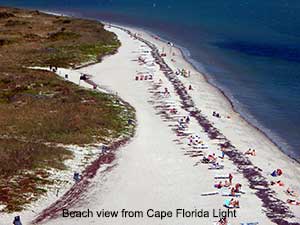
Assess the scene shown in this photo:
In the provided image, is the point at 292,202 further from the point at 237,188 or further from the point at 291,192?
the point at 237,188

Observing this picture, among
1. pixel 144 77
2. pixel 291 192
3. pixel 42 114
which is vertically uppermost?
pixel 291 192

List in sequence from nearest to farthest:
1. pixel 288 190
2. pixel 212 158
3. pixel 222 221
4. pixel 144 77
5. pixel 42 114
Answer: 1. pixel 222 221
2. pixel 288 190
3. pixel 212 158
4. pixel 42 114
5. pixel 144 77

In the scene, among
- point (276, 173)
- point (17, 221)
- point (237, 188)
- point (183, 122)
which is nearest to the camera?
point (17, 221)

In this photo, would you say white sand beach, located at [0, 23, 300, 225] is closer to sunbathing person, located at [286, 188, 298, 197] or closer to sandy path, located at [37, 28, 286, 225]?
sandy path, located at [37, 28, 286, 225]

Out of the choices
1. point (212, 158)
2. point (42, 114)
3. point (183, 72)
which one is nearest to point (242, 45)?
point (183, 72)

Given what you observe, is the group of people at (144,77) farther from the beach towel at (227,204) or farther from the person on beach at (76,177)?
the beach towel at (227,204)

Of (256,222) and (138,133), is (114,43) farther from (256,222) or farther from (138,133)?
(256,222)
